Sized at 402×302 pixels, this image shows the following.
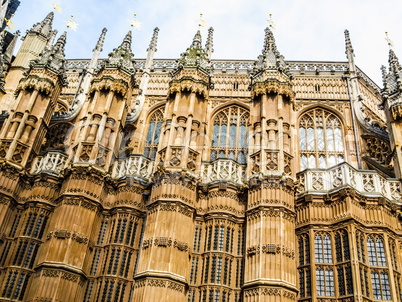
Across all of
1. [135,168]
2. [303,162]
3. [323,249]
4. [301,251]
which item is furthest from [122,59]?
[323,249]

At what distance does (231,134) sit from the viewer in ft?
82.5

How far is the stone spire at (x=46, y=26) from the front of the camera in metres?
33.1

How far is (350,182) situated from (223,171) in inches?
223

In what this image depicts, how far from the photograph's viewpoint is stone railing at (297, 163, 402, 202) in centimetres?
1805

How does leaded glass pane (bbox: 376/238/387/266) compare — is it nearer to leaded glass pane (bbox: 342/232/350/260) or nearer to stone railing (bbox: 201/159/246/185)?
leaded glass pane (bbox: 342/232/350/260)

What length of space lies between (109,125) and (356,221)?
495 inches

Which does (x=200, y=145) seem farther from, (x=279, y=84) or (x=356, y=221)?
(x=356, y=221)

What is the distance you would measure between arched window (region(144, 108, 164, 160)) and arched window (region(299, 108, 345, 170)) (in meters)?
8.69

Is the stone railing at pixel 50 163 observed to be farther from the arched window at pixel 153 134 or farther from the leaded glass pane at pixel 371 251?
the leaded glass pane at pixel 371 251

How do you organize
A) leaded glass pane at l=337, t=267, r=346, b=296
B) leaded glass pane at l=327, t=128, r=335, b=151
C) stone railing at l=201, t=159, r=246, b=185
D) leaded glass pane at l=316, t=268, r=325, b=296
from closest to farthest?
1. leaded glass pane at l=337, t=267, r=346, b=296
2. leaded glass pane at l=316, t=268, r=325, b=296
3. stone railing at l=201, t=159, r=246, b=185
4. leaded glass pane at l=327, t=128, r=335, b=151

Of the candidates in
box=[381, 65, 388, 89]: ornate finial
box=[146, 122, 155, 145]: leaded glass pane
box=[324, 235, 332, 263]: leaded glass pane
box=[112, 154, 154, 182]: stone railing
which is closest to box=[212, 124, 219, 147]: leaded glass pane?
box=[146, 122, 155, 145]: leaded glass pane

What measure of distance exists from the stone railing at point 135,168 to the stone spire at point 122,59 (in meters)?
5.46

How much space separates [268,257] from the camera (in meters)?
16.1

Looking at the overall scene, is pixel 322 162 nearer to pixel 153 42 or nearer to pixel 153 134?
pixel 153 134
